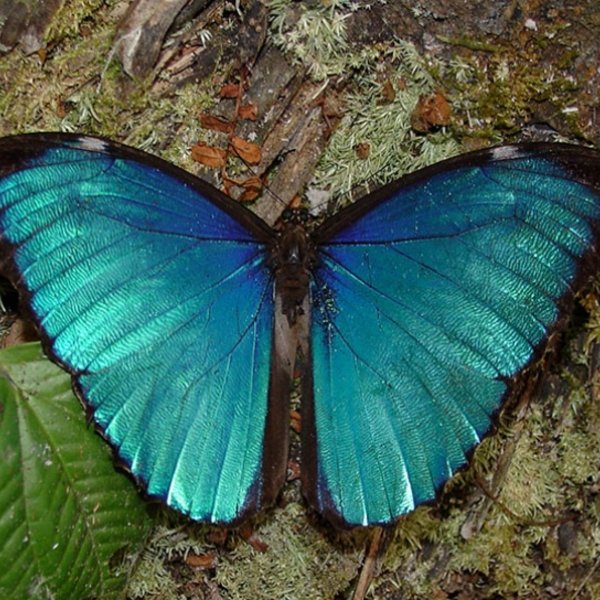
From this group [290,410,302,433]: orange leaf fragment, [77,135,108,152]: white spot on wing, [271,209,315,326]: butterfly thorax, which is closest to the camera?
[77,135,108,152]: white spot on wing

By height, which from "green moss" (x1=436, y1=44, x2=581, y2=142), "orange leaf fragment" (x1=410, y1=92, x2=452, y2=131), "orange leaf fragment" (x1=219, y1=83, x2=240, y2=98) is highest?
"green moss" (x1=436, y1=44, x2=581, y2=142)

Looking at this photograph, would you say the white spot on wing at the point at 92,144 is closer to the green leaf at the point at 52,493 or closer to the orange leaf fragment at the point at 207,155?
the orange leaf fragment at the point at 207,155

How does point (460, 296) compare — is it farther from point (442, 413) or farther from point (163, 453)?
point (163, 453)

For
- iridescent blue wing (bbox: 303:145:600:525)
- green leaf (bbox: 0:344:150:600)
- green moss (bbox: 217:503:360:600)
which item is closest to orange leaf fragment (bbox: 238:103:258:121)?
iridescent blue wing (bbox: 303:145:600:525)

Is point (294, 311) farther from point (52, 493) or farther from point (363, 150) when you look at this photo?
point (52, 493)

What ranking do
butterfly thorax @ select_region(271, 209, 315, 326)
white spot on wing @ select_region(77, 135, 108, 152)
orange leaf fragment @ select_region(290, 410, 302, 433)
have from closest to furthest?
white spot on wing @ select_region(77, 135, 108, 152), butterfly thorax @ select_region(271, 209, 315, 326), orange leaf fragment @ select_region(290, 410, 302, 433)

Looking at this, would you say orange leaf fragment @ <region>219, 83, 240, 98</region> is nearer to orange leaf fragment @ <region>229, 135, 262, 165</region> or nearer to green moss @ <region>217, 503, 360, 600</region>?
orange leaf fragment @ <region>229, 135, 262, 165</region>

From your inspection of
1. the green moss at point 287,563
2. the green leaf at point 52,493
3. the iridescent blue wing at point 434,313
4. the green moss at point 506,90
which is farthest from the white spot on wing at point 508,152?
the green leaf at point 52,493

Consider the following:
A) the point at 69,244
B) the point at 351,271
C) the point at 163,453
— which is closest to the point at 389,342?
the point at 351,271
